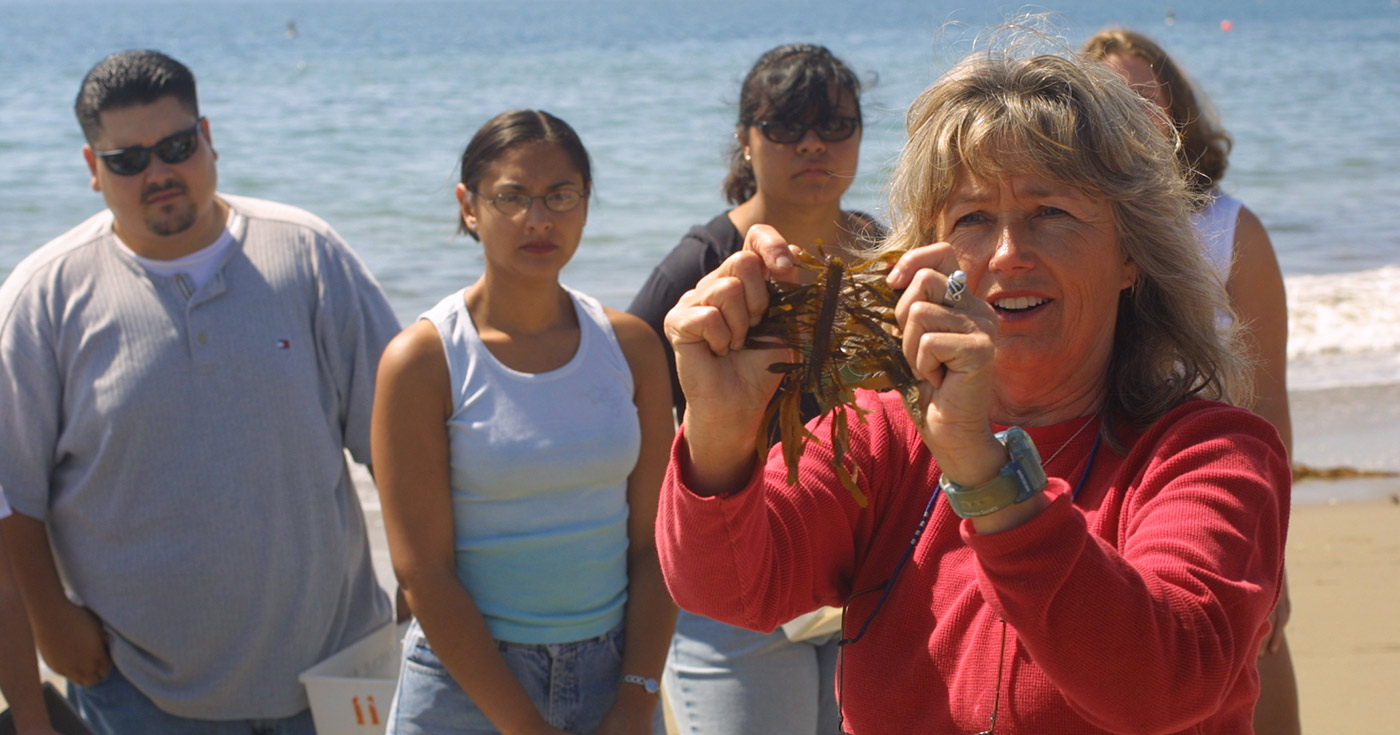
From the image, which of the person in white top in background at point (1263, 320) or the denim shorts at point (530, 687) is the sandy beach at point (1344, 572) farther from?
the denim shorts at point (530, 687)

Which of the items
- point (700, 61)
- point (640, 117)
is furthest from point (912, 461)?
point (700, 61)

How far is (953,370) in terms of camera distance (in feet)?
5.89

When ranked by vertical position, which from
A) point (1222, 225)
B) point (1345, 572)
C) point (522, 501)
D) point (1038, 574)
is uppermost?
point (1038, 574)

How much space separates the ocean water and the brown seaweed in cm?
61

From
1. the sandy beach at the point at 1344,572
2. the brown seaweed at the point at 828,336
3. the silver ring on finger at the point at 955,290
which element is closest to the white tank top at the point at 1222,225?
the brown seaweed at the point at 828,336

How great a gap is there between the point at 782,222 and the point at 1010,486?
9.31 feet

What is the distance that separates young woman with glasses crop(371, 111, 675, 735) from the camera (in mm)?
3404

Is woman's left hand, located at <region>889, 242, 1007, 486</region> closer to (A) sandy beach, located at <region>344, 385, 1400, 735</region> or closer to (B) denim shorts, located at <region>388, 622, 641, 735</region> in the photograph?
(B) denim shorts, located at <region>388, 622, 641, 735</region>

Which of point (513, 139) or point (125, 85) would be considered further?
point (125, 85)

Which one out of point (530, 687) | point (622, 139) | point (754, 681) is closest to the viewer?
point (530, 687)

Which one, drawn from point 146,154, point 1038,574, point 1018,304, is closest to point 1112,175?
point 1018,304

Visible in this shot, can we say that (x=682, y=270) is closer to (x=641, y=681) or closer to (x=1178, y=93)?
(x=641, y=681)

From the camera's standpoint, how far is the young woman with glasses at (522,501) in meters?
3.40

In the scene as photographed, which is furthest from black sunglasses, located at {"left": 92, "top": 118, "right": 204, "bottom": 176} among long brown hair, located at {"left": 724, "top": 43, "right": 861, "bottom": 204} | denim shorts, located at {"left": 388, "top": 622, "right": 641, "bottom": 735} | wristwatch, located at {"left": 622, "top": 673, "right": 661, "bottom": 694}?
wristwatch, located at {"left": 622, "top": 673, "right": 661, "bottom": 694}
